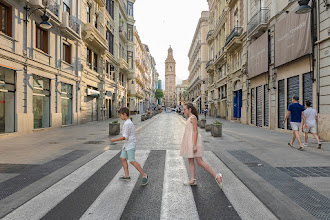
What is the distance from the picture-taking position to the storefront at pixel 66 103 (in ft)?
52.4

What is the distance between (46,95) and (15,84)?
291 centimetres

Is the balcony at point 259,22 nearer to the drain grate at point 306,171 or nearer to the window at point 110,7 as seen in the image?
the drain grate at point 306,171

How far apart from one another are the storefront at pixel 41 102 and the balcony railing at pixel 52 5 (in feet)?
14.5

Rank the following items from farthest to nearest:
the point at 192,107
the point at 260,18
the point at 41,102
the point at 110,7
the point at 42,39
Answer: the point at 110,7
the point at 260,18
the point at 42,39
the point at 41,102
the point at 192,107

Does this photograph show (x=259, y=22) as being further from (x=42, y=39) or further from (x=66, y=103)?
(x=66, y=103)

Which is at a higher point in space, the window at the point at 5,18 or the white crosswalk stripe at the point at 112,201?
the window at the point at 5,18

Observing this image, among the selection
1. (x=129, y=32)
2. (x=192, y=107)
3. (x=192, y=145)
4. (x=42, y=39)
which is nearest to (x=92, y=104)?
(x=42, y=39)

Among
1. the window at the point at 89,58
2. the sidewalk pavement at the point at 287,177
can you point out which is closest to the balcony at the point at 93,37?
the window at the point at 89,58

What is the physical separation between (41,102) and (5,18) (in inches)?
194

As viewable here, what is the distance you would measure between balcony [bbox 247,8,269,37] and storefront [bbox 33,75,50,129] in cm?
1470

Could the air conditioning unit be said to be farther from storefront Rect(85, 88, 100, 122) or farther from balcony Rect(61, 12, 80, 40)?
storefront Rect(85, 88, 100, 122)

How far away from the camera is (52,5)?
1382 centimetres

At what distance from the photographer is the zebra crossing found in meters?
2.76

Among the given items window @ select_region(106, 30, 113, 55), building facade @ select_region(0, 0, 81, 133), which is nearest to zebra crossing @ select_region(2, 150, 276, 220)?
building facade @ select_region(0, 0, 81, 133)
